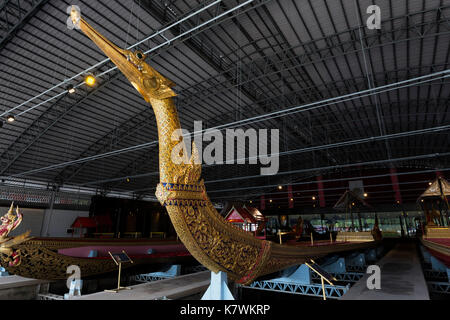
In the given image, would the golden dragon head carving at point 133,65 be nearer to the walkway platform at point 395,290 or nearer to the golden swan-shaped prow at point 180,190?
the golden swan-shaped prow at point 180,190

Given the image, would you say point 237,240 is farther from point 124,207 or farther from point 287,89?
point 124,207

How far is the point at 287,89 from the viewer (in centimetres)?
1116

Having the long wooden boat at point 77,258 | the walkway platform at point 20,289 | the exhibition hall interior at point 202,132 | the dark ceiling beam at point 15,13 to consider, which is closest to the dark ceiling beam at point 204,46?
the exhibition hall interior at point 202,132

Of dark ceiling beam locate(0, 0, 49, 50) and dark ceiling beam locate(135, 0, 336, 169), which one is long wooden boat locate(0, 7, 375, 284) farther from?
dark ceiling beam locate(0, 0, 49, 50)

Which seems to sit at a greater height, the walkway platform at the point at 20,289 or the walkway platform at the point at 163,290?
the walkway platform at the point at 163,290

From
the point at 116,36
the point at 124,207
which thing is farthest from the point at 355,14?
the point at 124,207

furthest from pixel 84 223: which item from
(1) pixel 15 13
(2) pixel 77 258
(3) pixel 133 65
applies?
(3) pixel 133 65

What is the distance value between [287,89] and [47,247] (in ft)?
33.1

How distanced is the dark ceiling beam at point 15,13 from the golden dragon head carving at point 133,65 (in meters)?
6.85

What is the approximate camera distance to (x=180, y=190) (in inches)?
81.7

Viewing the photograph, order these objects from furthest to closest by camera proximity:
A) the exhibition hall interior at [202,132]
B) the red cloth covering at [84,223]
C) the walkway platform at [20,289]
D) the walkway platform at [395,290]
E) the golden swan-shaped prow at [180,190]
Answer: the red cloth covering at [84,223]
the walkway platform at [20,289]
the walkway platform at [395,290]
the exhibition hall interior at [202,132]
the golden swan-shaped prow at [180,190]

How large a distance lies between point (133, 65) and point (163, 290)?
3857mm

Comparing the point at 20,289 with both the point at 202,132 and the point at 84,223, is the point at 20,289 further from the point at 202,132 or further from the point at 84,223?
the point at 84,223

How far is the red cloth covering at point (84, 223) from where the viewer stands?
13.8 metres
